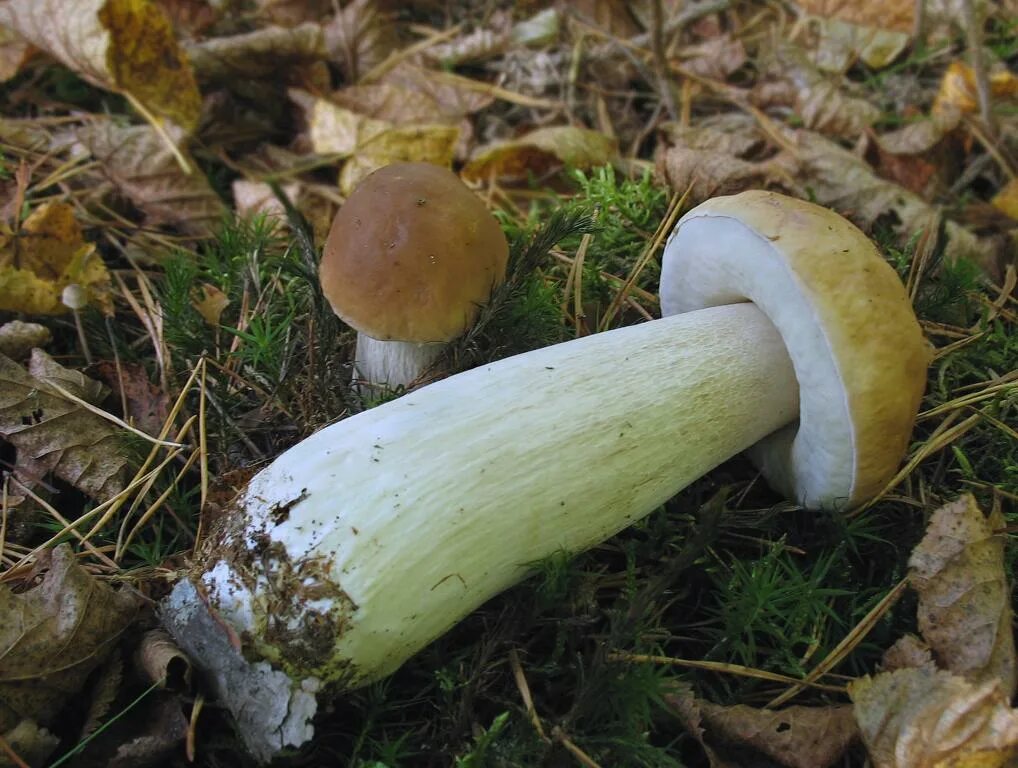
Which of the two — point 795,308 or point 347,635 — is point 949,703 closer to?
point 795,308

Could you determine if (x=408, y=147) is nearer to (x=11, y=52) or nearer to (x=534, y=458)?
(x=11, y=52)

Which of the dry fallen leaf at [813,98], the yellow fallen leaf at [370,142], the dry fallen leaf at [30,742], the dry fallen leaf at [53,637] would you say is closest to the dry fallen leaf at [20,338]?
the dry fallen leaf at [53,637]

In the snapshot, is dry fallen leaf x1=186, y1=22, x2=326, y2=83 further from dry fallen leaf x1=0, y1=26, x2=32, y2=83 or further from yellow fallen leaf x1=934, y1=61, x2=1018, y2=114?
yellow fallen leaf x1=934, y1=61, x2=1018, y2=114

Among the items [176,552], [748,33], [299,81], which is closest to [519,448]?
[176,552]

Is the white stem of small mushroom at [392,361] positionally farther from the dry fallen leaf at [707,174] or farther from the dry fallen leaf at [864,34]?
the dry fallen leaf at [864,34]

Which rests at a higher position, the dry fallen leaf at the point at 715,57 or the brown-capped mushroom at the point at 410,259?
the brown-capped mushroom at the point at 410,259

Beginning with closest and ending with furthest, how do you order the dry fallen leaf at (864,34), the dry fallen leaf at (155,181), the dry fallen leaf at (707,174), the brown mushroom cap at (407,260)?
the brown mushroom cap at (407,260) < the dry fallen leaf at (707,174) < the dry fallen leaf at (155,181) < the dry fallen leaf at (864,34)

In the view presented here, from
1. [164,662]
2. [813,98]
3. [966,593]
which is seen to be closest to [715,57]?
[813,98]
